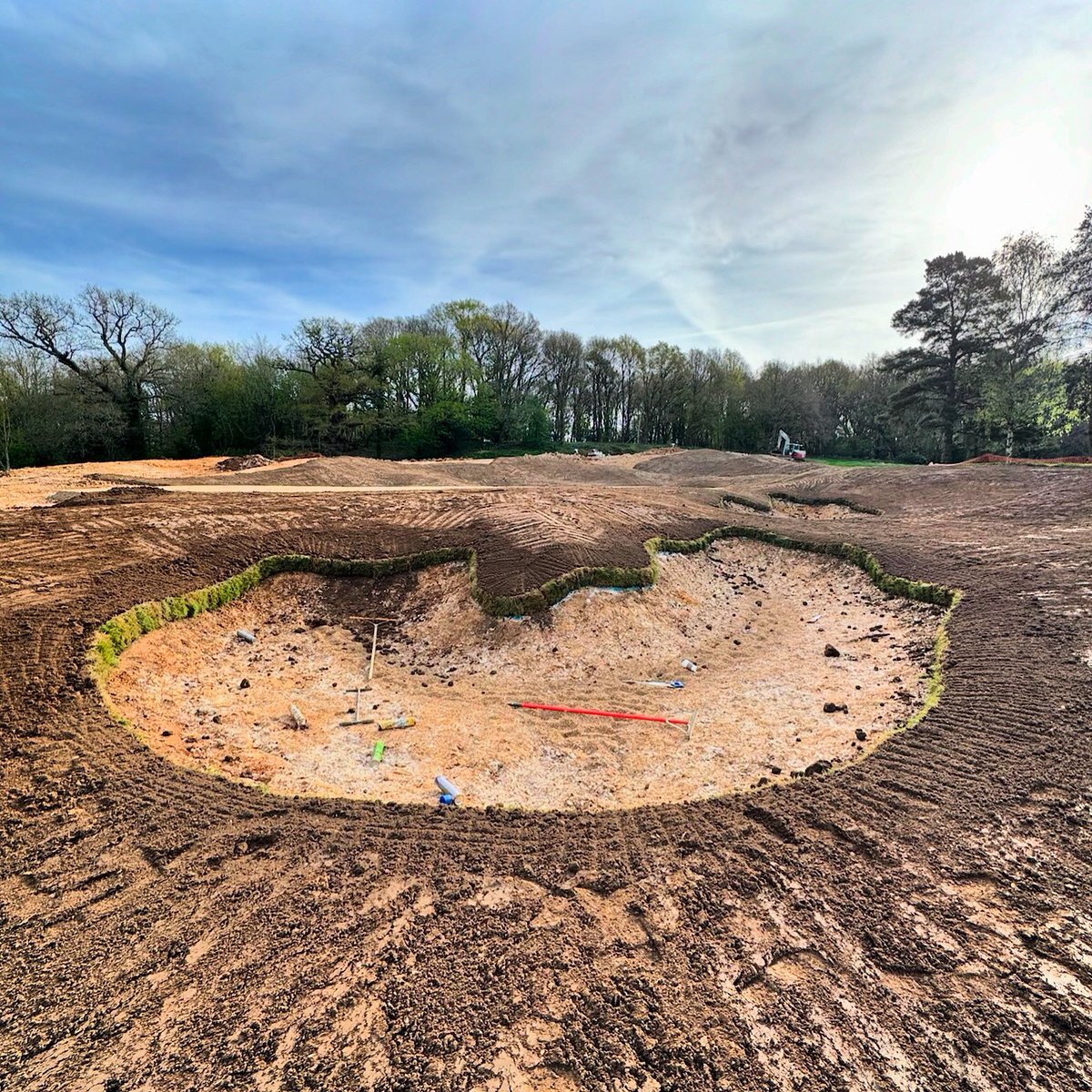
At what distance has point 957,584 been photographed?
32.1 feet

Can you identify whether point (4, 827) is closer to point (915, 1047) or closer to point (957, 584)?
point (915, 1047)

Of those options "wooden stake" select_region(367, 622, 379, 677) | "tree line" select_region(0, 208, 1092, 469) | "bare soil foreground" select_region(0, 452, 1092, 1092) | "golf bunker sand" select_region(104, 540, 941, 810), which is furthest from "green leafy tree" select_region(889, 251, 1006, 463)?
"wooden stake" select_region(367, 622, 379, 677)

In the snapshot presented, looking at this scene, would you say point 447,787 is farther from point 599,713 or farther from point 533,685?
point 533,685

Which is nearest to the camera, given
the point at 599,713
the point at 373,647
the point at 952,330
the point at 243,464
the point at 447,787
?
the point at 447,787

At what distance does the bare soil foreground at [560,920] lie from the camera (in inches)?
101

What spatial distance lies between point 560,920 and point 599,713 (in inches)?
158

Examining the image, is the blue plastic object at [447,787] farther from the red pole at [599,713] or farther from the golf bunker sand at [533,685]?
the red pole at [599,713]

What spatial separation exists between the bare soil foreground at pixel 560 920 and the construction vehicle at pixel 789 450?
33326 mm

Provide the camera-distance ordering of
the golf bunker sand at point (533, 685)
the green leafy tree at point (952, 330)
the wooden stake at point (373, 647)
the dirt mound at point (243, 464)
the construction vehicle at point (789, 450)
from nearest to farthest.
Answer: the golf bunker sand at point (533, 685), the wooden stake at point (373, 647), the dirt mound at point (243, 464), the green leafy tree at point (952, 330), the construction vehicle at point (789, 450)

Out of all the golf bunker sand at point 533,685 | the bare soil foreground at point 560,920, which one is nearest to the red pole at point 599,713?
the golf bunker sand at point 533,685

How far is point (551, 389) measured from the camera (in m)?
53.4

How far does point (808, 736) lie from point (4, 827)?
7.83 metres

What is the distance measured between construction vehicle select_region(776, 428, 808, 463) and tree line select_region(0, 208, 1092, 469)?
11.8ft

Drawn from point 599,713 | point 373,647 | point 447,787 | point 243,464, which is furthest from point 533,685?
point 243,464
